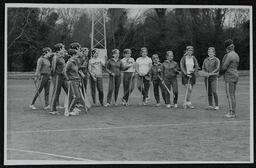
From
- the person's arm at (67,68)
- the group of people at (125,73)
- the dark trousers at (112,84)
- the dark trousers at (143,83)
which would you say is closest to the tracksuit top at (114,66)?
the group of people at (125,73)

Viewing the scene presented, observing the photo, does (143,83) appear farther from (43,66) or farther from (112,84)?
(43,66)

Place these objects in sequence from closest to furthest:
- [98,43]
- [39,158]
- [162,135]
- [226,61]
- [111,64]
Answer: [39,158], [162,135], [226,61], [111,64], [98,43]

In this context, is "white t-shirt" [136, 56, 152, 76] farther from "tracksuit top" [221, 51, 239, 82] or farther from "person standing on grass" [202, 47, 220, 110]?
"tracksuit top" [221, 51, 239, 82]

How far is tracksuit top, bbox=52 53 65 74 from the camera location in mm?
12438

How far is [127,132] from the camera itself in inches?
404

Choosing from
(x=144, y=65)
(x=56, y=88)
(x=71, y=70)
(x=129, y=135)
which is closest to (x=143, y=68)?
(x=144, y=65)

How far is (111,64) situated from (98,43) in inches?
204

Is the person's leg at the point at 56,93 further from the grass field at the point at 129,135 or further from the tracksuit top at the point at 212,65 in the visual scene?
the tracksuit top at the point at 212,65

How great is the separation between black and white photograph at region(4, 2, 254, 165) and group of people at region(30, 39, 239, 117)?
28mm

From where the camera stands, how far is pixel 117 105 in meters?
14.6

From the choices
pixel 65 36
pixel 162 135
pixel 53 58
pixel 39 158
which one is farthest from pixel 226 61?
pixel 65 36

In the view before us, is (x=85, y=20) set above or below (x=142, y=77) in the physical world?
above

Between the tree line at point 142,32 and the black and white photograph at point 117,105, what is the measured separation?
0.34ft

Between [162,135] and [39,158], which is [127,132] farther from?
[39,158]
